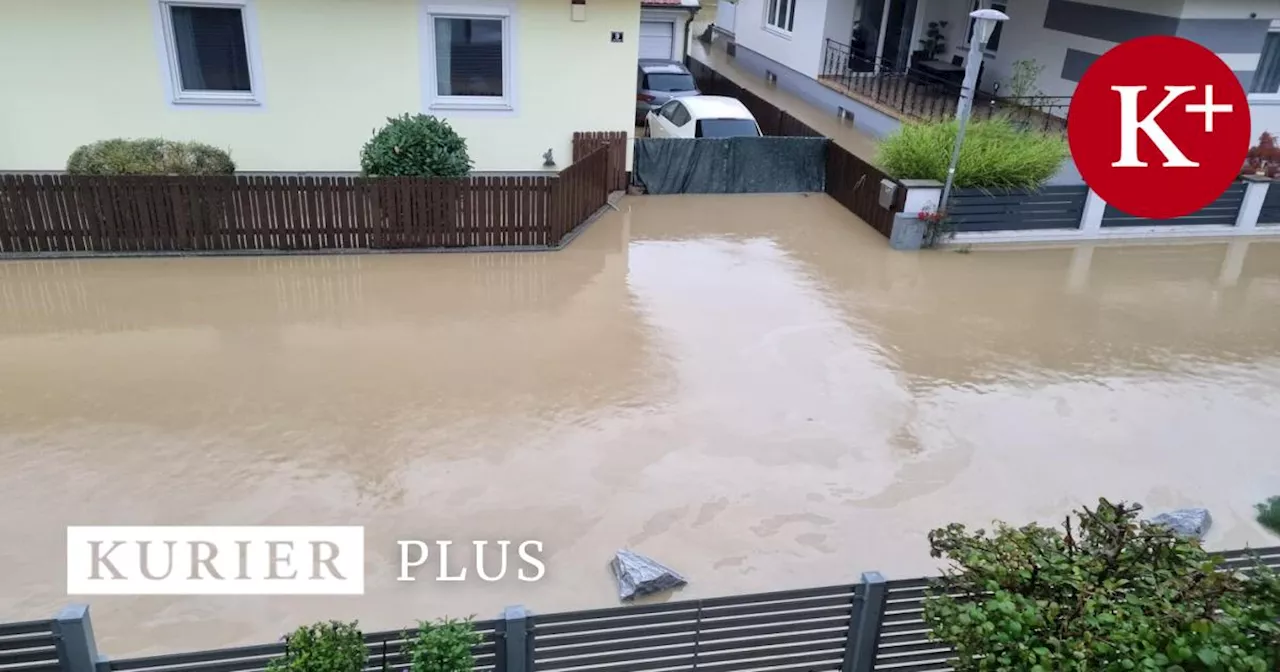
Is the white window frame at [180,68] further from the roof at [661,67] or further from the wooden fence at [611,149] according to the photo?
the roof at [661,67]

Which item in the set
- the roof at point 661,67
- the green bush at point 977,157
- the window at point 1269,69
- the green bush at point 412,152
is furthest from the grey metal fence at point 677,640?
the roof at point 661,67

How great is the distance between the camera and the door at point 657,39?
69.5 feet

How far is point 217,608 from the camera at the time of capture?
5.54 meters

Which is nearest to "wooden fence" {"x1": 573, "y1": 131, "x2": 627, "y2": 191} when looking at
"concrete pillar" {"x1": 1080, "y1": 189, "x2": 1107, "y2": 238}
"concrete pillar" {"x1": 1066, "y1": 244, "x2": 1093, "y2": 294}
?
"concrete pillar" {"x1": 1066, "y1": 244, "x2": 1093, "y2": 294}

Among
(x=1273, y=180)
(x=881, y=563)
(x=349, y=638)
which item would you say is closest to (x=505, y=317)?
(x=881, y=563)

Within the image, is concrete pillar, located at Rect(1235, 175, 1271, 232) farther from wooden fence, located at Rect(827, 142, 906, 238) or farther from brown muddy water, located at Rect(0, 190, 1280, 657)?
wooden fence, located at Rect(827, 142, 906, 238)

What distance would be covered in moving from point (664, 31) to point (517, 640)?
19227 mm

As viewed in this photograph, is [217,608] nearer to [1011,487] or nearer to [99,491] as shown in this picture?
[99,491]

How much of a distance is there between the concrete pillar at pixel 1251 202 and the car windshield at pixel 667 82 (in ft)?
33.6

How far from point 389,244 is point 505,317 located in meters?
2.60

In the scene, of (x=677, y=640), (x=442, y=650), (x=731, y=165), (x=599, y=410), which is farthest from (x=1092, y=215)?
(x=442, y=650)

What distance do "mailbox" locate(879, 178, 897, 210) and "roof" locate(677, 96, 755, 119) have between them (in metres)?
3.64

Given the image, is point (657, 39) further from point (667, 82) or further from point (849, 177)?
point (849, 177)

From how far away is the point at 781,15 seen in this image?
23.7 meters
